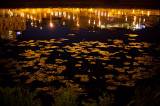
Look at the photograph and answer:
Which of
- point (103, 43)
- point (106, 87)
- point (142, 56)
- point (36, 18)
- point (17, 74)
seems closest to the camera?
point (106, 87)

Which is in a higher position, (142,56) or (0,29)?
(0,29)

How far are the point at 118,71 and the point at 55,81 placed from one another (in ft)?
8.08

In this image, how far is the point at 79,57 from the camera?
977cm

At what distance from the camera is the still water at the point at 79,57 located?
7562 millimetres

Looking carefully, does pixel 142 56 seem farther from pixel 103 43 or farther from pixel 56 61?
pixel 56 61

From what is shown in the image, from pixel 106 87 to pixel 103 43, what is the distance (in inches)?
205

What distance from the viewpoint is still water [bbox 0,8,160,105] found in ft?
24.8

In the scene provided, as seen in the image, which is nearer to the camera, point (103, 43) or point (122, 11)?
point (103, 43)

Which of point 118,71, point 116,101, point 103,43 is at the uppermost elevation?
point 103,43

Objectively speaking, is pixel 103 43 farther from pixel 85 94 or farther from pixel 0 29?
pixel 0 29

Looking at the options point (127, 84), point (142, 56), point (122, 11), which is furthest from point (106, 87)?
point (122, 11)

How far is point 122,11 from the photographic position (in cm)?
2575

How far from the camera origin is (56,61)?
9.35 meters

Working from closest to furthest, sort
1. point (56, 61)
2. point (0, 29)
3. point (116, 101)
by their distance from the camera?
point (116, 101) < point (56, 61) < point (0, 29)
